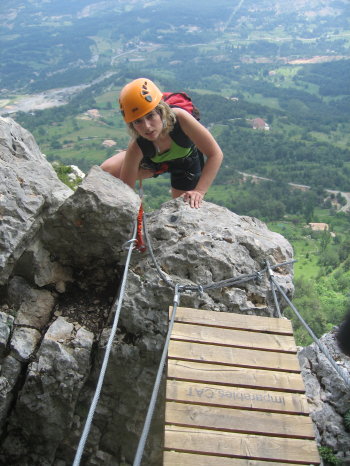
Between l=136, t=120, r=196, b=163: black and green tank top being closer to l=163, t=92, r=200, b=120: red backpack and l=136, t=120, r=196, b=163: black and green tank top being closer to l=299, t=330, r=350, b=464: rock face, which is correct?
l=163, t=92, r=200, b=120: red backpack

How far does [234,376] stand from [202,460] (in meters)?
0.78

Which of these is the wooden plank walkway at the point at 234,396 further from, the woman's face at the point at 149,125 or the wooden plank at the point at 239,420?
the woman's face at the point at 149,125

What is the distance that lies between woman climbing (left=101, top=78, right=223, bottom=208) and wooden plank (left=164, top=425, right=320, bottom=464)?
10.1ft

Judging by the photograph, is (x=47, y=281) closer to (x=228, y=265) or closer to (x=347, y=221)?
(x=228, y=265)

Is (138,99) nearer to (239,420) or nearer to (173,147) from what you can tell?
(173,147)

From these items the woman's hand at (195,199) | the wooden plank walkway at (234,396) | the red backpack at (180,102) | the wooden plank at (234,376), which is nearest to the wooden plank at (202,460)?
the wooden plank walkway at (234,396)

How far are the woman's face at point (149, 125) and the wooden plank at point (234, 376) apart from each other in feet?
8.24

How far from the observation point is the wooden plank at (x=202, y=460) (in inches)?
114

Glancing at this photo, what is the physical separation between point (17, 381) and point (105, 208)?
217 cm

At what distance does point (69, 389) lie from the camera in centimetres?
446

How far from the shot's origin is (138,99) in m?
4.42

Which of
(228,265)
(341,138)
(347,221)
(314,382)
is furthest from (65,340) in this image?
Answer: (341,138)

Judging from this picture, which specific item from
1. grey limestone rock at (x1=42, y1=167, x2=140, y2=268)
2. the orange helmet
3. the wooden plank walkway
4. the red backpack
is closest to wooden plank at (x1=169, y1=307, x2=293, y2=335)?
the wooden plank walkway

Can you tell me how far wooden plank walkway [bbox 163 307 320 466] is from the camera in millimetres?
3006
